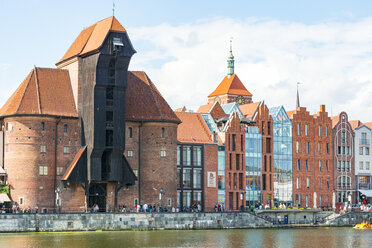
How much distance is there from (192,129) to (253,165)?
10366mm

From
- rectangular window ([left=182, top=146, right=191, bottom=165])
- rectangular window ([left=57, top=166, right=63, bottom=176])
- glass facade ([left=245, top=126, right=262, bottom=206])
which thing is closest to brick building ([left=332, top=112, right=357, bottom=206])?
glass facade ([left=245, top=126, right=262, bottom=206])

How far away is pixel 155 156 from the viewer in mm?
108125

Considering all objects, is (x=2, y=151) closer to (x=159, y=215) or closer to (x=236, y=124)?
(x=159, y=215)

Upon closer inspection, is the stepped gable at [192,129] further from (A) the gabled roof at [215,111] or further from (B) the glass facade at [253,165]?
(B) the glass facade at [253,165]

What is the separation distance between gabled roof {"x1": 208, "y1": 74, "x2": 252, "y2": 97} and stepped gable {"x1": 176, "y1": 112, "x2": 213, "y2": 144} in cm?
5394

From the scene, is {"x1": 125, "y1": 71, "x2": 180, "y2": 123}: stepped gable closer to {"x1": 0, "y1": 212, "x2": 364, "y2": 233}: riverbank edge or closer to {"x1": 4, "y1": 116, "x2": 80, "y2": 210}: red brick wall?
{"x1": 4, "y1": 116, "x2": 80, "y2": 210}: red brick wall

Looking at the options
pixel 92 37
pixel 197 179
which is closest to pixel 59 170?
pixel 92 37

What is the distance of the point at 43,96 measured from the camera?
104062mm

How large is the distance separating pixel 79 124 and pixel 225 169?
2343 cm

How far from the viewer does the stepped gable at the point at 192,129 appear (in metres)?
116

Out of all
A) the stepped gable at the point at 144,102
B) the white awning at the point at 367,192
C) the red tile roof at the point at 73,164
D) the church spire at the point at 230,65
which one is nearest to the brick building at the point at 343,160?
the white awning at the point at 367,192

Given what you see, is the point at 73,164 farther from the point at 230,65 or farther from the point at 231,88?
the point at 230,65

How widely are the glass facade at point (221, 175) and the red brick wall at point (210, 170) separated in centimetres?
92

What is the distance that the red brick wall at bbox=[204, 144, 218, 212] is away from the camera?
116 m
